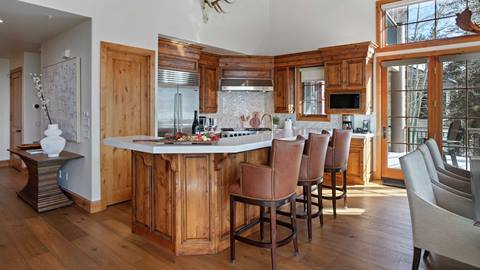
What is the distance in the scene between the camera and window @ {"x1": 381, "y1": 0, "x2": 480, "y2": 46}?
5090 mm

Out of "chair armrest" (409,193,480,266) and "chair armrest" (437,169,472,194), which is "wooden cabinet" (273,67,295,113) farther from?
"chair armrest" (409,193,480,266)

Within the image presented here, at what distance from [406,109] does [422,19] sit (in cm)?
163

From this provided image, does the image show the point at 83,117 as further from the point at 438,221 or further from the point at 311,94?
the point at 311,94

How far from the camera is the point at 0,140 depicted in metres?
7.34

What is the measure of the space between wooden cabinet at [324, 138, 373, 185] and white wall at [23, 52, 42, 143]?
255 inches

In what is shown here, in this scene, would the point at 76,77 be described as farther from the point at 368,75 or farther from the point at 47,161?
the point at 368,75

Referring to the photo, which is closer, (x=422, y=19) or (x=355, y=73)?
(x=422, y=19)

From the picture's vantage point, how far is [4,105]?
7375 mm

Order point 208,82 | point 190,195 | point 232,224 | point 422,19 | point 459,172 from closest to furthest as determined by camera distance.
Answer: point 232,224, point 190,195, point 459,172, point 422,19, point 208,82

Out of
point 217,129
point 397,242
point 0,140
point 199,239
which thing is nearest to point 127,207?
point 199,239

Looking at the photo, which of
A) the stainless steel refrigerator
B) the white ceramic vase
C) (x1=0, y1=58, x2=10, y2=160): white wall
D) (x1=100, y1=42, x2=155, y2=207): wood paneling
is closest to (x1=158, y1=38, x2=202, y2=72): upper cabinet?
the stainless steel refrigerator

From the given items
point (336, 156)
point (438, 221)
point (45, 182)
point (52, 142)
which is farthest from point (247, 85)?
point (438, 221)

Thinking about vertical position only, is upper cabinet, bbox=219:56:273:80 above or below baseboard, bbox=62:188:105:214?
above

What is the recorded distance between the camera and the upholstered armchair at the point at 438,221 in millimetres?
1957
